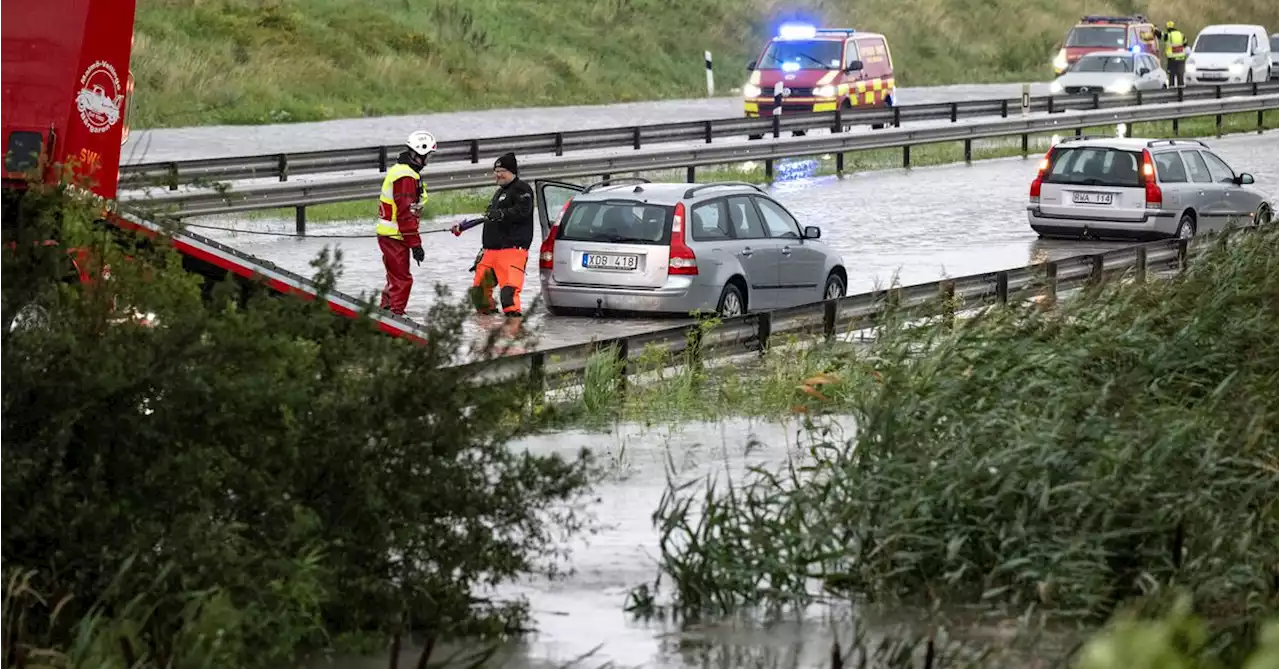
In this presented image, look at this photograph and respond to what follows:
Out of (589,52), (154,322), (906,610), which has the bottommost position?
(906,610)

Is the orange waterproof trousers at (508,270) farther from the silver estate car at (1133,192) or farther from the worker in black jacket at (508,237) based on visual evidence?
the silver estate car at (1133,192)

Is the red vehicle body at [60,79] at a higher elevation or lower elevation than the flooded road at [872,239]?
higher

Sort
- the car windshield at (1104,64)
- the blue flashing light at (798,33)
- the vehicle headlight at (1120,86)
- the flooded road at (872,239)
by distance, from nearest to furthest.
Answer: the flooded road at (872,239), the blue flashing light at (798,33), the vehicle headlight at (1120,86), the car windshield at (1104,64)

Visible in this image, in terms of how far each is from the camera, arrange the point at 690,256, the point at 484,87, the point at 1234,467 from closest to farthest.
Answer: the point at 1234,467, the point at 690,256, the point at 484,87

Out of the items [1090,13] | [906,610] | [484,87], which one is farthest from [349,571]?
[1090,13]

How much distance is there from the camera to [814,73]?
41594 millimetres

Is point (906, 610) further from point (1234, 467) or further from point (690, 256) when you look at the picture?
point (690, 256)

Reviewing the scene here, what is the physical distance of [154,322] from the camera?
835 cm

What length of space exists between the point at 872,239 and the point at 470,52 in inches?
1108

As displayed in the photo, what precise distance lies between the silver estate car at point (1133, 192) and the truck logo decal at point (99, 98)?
1404 cm

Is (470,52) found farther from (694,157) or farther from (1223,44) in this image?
(694,157)

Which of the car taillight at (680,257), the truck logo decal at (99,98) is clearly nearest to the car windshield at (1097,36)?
the car taillight at (680,257)

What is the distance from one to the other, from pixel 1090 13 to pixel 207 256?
71.8 metres

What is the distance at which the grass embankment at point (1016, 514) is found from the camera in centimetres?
854
